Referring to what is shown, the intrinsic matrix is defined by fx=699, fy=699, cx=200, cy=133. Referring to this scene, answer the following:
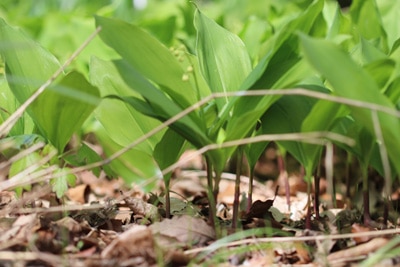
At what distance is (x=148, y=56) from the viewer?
142 cm

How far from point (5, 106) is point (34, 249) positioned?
2.13 feet

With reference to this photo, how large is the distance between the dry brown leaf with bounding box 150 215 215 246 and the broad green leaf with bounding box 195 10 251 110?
30 centimetres

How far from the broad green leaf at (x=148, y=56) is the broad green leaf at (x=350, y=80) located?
0.33 metres

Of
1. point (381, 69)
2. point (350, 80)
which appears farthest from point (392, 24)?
point (350, 80)

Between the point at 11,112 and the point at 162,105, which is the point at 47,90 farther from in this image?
the point at 11,112

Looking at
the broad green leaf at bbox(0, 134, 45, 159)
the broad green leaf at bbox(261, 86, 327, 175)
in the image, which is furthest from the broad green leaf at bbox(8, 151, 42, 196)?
the broad green leaf at bbox(261, 86, 327, 175)

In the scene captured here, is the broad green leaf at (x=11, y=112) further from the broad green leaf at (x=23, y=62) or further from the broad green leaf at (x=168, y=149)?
the broad green leaf at (x=168, y=149)

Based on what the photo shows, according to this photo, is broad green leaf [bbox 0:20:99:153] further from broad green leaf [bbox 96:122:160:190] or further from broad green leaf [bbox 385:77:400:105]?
broad green leaf [bbox 385:77:400:105]

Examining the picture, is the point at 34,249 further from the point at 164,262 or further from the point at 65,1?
the point at 65,1

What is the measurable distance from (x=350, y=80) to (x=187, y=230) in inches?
18.0

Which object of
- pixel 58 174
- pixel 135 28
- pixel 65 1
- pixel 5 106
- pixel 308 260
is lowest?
pixel 308 260

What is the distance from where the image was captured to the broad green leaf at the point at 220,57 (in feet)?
5.14

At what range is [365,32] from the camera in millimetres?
2266

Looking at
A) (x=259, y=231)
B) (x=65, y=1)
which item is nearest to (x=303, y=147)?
(x=259, y=231)
